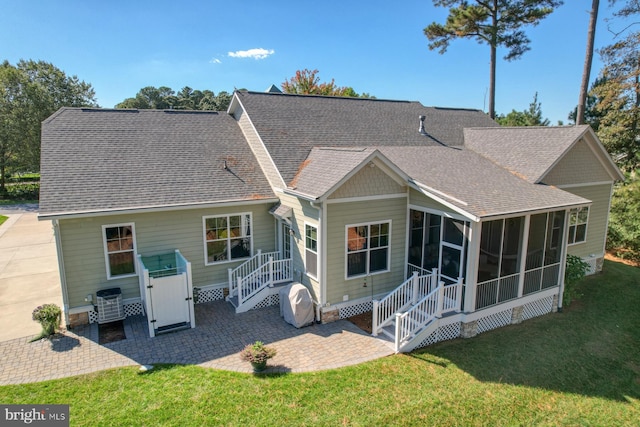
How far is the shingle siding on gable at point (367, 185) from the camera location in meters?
10.7

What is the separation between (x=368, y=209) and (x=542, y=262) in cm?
588

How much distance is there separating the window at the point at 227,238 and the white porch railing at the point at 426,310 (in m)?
5.91

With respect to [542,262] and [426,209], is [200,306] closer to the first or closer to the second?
[426,209]

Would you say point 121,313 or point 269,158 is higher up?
point 269,158

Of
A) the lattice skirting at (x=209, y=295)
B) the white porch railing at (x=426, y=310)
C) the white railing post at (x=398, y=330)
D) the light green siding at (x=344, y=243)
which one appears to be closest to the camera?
the white railing post at (x=398, y=330)

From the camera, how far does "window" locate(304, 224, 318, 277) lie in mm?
11188

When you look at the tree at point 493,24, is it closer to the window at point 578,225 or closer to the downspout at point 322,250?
the window at point 578,225

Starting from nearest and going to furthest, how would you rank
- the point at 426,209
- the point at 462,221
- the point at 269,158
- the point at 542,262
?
the point at 462,221, the point at 426,209, the point at 542,262, the point at 269,158

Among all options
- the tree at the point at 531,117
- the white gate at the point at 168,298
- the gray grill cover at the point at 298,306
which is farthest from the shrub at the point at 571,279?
the tree at the point at 531,117

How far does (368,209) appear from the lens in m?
11.2

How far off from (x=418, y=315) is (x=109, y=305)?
29.5 ft

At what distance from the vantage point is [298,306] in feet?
35.8

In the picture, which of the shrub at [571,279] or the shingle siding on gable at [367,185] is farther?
the shrub at [571,279]

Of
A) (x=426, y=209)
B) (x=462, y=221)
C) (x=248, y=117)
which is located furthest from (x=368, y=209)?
(x=248, y=117)
